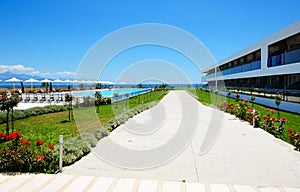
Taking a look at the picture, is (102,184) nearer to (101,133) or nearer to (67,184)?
(67,184)

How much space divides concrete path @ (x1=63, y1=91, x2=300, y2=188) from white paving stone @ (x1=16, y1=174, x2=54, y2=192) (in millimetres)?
454

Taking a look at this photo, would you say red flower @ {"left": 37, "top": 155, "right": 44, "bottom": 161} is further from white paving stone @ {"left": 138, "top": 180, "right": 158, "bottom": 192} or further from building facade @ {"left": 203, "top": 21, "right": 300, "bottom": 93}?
building facade @ {"left": 203, "top": 21, "right": 300, "bottom": 93}

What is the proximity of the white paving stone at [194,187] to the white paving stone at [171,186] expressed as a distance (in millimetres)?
170

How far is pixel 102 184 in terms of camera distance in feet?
13.6

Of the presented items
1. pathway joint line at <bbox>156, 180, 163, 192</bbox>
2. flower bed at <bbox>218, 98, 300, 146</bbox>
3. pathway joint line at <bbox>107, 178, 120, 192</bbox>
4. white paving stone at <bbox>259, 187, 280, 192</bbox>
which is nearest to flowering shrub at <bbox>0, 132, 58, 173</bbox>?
pathway joint line at <bbox>107, 178, 120, 192</bbox>

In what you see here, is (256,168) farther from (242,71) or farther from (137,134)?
(242,71)

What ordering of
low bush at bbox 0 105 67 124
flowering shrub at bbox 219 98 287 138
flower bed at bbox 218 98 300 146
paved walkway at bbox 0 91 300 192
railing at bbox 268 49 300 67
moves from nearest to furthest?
1. paved walkway at bbox 0 91 300 192
2. flower bed at bbox 218 98 300 146
3. flowering shrub at bbox 219 98 287 138
4. low bush at bbox 0 105 67 124
5. railing at bbox 268 49 300 67

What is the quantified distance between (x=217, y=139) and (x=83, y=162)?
4.84 meters

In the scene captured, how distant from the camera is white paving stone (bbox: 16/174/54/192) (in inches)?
155

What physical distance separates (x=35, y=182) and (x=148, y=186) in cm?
221

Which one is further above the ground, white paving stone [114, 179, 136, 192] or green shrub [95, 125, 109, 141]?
green shrub [95, 125, 109, 141]

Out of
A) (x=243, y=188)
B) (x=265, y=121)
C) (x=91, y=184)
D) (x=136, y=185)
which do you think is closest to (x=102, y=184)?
(x=91, y=184)

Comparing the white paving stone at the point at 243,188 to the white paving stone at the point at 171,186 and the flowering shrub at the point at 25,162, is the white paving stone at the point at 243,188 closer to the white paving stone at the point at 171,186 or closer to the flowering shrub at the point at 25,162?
the white paving stone at the point at 171,186

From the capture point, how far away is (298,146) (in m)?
6.42
